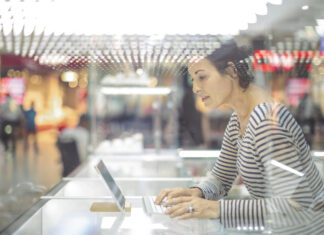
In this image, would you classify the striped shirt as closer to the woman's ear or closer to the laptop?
the woman's ear

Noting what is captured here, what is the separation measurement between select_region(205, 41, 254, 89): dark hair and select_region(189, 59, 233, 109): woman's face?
0.02 m

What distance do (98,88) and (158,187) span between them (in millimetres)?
1660

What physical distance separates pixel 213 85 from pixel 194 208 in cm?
37

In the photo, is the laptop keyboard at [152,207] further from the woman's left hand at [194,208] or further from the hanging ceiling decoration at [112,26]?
the hanging ceiling decoration at [112,26]

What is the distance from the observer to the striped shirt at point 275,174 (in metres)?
0.91

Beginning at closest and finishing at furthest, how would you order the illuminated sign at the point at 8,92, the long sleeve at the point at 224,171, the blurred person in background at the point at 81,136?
1. the long sleeve at the point at 224,171
2. the illuminated sign at the point at 8,92
3. the blurred person in background at the point at 81,136

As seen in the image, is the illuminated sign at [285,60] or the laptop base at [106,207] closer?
the laptop base at [106,207]

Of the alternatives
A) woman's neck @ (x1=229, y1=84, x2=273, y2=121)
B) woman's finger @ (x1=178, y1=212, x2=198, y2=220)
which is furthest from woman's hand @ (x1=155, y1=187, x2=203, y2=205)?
woman's neck @ (x1=229, y1=84, x2=273, y2=121)

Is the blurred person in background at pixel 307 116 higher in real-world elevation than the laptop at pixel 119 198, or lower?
higher

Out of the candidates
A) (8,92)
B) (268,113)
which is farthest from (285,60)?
(8,92)

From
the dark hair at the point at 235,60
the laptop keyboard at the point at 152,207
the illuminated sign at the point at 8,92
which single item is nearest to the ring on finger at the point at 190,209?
the laptop keyboard at the point at 152,207

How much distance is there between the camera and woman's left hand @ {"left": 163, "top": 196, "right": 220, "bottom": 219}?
3.04 feet

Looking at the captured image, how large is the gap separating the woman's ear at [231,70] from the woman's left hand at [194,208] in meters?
0.39

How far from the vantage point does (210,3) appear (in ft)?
4.53
